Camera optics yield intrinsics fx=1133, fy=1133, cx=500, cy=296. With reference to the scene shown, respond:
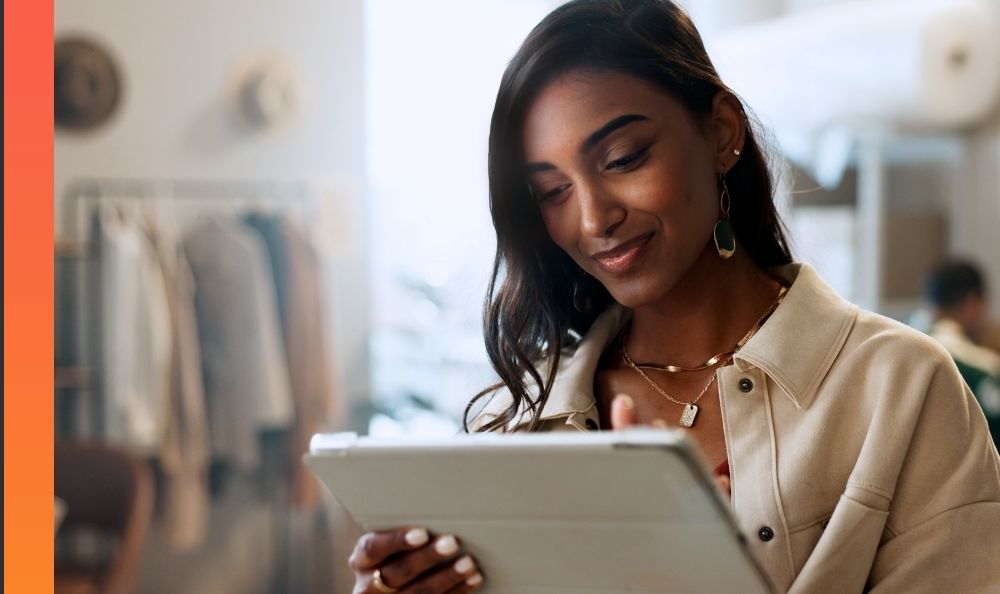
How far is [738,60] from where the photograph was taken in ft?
13.9

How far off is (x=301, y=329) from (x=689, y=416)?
285 centimetres

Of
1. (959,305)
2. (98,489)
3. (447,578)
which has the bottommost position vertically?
(98,489)

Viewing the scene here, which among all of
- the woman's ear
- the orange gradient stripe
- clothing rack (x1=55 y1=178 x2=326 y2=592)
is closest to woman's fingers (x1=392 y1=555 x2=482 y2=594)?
the woman's ear

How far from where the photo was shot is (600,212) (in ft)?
4.05

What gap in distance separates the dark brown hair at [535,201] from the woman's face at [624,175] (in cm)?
2

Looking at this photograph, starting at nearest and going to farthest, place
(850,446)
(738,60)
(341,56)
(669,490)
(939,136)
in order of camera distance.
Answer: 1. (669,490)
2. (850,446)
3. (939,136)
4. (738,60)
5. (341,56)

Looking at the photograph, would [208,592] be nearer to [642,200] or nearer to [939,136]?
[939,136]

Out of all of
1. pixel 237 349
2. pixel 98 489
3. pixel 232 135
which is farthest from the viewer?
pixel 232 135

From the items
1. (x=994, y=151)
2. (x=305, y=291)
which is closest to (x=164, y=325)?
(x=305, y=291)

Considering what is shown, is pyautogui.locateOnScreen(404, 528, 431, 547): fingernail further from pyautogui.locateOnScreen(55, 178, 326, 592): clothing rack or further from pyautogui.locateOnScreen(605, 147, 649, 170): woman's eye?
pyautogui.locateOnScreen(55, 178, 326, 592): clothing rack

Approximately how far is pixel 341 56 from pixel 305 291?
107cm

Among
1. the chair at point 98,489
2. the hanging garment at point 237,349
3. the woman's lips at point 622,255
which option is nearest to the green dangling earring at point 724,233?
the woman's lips at point 622,255

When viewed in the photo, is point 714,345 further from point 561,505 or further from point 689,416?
point 561,505

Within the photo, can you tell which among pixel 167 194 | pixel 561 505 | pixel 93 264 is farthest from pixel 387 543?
pixel 167 194
